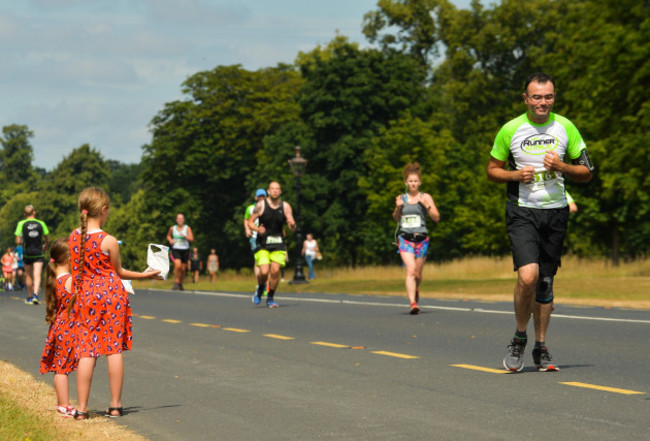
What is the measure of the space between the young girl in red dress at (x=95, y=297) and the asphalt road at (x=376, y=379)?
405 mm

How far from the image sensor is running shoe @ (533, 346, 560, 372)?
29.7 feet

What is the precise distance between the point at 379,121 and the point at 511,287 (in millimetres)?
33842

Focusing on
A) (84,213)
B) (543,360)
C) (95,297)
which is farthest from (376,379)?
(84,213)

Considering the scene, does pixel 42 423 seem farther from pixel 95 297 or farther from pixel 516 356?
pixel 516 356

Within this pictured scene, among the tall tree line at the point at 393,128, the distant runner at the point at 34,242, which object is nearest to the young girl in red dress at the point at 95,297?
the distant runner at the point at 34,242

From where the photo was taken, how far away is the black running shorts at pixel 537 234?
8.71 metres

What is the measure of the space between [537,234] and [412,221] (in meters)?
7.65

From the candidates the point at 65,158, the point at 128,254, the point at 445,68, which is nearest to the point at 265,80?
the point at 445,68

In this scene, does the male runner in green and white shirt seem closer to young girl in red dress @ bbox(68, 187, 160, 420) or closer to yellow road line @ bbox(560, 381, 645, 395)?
yellow road line @ bbox(560, 381, 645, 395)

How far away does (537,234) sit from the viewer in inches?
344

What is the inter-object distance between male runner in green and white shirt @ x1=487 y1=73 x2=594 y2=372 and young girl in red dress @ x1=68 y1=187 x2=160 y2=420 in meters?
3.14

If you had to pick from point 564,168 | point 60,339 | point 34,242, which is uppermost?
point 564,168

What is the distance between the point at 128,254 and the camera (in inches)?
3949

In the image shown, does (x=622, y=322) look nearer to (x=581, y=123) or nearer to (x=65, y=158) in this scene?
(x=581, y=123)
